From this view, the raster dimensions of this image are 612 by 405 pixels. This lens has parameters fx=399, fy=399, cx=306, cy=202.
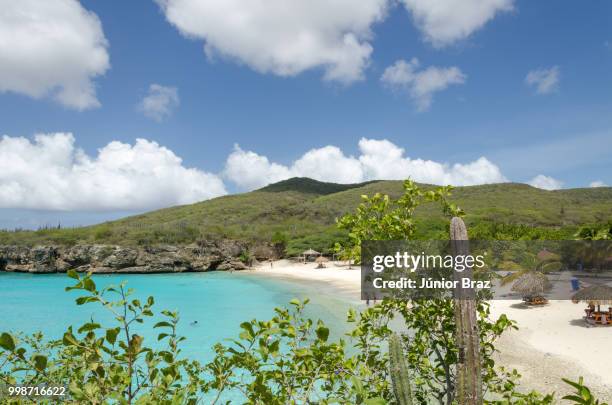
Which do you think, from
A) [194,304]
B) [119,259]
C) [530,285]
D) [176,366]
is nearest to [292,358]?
[176,366]

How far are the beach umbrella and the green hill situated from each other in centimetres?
1278

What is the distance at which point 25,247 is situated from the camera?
55.4 meters

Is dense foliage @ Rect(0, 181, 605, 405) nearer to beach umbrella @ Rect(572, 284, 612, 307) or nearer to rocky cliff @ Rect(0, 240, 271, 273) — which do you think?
beach umbrella @ Rect(572, 284, 612, 307)

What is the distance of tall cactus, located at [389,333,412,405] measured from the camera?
337cm

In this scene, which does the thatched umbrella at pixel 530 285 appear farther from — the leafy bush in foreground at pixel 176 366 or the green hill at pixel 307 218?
the leafy bush in foreground at pixel 176 366

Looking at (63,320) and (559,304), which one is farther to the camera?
(63,320)

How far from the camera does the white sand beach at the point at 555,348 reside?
1132 cm

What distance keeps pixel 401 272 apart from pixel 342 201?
351 feet

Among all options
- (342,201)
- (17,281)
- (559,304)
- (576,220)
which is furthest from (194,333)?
(342,201)

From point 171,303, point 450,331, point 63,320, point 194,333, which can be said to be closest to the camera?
point 450,331

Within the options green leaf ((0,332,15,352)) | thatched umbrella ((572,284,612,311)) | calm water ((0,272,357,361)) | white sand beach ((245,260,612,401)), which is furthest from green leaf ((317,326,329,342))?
thatched umbrella ((572,284,612,311))

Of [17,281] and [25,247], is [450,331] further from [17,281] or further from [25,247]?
[25,247]

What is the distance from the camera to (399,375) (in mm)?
3418

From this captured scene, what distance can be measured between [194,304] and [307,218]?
60777 millimetres
